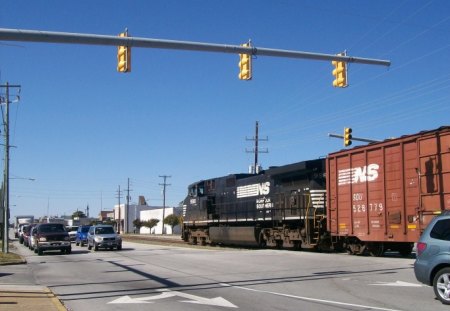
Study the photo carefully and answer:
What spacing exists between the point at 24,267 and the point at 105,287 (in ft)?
29.0

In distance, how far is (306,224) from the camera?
83.4ft

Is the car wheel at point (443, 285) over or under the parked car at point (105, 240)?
over

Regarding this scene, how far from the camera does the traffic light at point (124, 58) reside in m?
14.6

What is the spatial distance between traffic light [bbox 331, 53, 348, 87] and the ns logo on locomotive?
334 centimetres

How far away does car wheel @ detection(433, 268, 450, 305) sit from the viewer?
1024cm

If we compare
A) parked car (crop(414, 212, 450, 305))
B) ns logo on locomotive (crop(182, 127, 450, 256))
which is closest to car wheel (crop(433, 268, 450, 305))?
parked car (crop(414, 212, 450, 305))

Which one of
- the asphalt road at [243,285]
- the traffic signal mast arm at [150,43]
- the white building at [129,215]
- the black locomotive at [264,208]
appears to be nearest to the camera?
the asphalt road at [243,285]

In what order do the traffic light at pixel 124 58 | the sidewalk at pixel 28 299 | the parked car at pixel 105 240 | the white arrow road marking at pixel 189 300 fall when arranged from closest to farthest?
the sidewalk at pixel 28 299 → the white arrow road marking at pixel 189 300 → the traffic light at pixel 124 58 → the parked car at pixel 105 240

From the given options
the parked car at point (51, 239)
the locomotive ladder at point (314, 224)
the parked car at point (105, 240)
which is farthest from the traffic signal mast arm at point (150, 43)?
the parked car at point (105, 240)

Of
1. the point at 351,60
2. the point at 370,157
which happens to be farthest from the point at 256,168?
the point at 351,60

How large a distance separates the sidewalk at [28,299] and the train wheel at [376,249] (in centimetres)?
1304

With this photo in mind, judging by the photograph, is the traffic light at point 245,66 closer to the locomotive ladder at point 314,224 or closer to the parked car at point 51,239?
the locomotive ladder at point 314,224

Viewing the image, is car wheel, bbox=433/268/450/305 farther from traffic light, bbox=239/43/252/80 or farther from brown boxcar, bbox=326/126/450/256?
traffic light, bbox=239/43/252/80

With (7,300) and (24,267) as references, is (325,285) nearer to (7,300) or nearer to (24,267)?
(7,300)
